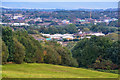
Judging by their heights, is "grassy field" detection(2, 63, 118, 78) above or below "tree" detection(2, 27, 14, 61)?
below

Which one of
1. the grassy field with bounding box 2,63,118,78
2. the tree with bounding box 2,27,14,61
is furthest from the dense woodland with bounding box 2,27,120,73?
the grassy field with bounding box 2,63,118,78

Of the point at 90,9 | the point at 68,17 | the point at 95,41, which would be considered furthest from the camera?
the point at 90,9

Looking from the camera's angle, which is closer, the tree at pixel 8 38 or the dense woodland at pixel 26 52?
the dense woodland at pixel 26 52

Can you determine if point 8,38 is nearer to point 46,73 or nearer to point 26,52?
point 26,52

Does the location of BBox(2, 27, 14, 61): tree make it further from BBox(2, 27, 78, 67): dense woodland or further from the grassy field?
the grassy field

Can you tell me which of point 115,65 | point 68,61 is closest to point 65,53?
point 68,61

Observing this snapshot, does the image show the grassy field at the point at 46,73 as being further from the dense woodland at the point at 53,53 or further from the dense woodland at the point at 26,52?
the dense woodland at the point at 53,53

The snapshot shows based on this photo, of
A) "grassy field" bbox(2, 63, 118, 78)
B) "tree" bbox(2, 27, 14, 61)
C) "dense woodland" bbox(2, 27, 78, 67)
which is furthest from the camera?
"tree" bbox(2, 27, 14, 61)

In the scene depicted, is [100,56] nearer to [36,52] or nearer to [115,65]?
[115,65]

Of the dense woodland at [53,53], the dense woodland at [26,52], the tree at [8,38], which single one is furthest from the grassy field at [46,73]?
the tree at [8,38]
